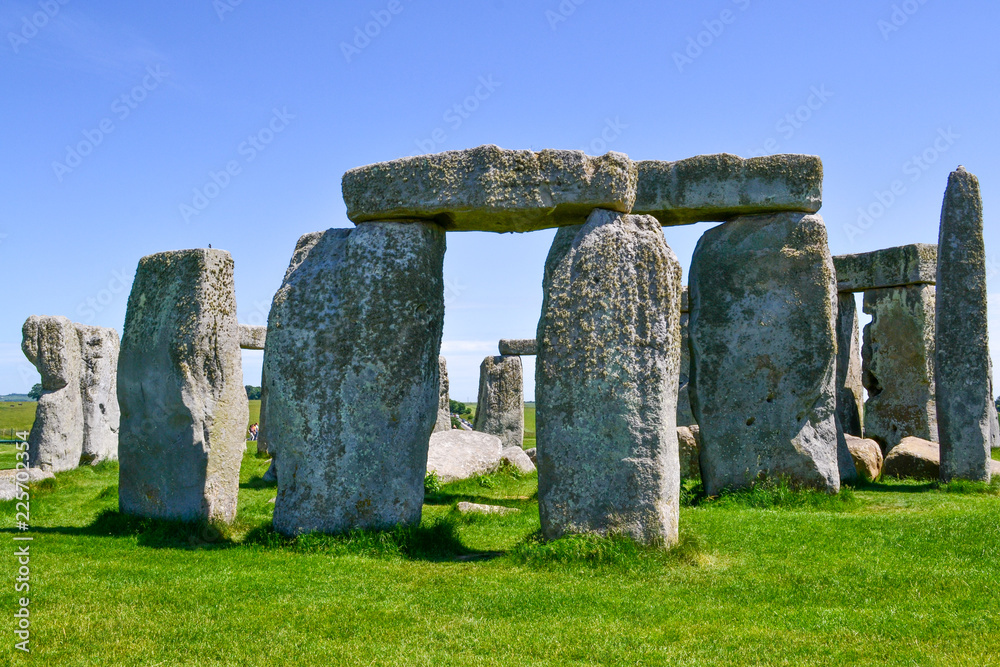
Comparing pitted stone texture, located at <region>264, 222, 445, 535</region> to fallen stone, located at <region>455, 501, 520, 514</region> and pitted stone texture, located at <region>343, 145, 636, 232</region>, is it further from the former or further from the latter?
fallen stone, located at <region>455, 501, 520, 514</region>

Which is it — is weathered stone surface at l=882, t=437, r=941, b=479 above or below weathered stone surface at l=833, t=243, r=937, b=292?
below

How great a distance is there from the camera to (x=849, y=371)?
54.1 feet

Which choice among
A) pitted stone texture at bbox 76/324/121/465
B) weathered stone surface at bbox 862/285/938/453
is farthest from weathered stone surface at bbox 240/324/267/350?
weathered stone surface at bbox 862/285/938/453

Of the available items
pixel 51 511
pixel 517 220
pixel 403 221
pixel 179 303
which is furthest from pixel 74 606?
pixel 51 511

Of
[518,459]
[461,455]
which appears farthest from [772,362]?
[518,459]

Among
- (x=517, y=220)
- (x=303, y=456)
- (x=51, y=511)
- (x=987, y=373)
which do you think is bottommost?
(x=51, y=511)

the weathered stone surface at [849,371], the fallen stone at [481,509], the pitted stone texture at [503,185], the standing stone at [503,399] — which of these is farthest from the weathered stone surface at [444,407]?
the pitted stone texture at [503,185]

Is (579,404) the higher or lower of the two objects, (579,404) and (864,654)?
the higher

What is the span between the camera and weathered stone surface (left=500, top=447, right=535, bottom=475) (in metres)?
15.1

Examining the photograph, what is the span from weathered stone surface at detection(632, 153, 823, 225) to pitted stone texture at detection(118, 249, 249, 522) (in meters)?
5.25

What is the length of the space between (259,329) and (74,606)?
49.1 ft

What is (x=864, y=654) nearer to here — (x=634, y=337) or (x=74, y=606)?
(x=634, y=337)

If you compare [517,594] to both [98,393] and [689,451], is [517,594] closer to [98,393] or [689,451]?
[689,451]

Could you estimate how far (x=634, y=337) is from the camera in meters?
7.09
